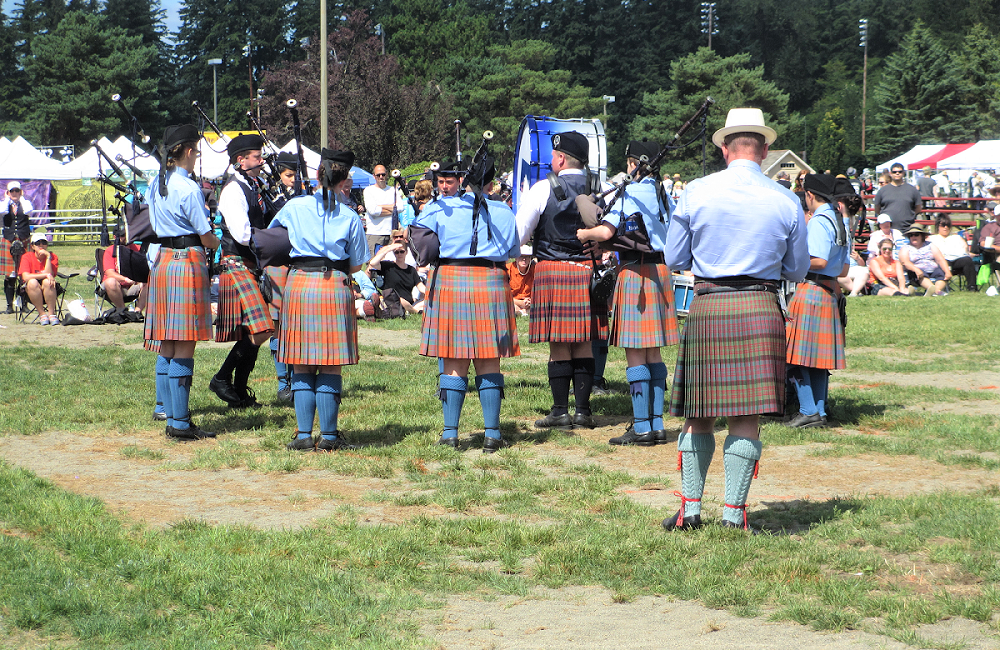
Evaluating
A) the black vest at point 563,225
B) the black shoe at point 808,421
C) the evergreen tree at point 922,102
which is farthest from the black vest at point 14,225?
the evergreen tree at point 922,102

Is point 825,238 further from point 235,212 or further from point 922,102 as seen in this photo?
point 922,102

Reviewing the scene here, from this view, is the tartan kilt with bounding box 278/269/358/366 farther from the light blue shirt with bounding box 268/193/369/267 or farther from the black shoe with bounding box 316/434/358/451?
A: the black shoe with bounding box 316/434/358/451

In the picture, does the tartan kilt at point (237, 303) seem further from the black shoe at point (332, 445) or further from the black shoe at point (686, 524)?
the black shoe at point (686, 524)

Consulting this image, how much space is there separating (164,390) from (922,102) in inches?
A: 2141

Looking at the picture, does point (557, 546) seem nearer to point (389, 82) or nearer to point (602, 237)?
point (602, 237)

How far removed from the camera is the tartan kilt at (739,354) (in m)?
4.52

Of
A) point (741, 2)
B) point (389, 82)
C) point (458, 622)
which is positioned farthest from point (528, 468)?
point (741, 2)

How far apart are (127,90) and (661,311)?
6444 centimetres

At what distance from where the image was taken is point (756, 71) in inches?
2306

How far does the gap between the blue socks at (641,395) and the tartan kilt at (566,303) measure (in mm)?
450

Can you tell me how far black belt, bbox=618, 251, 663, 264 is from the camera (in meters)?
6.64

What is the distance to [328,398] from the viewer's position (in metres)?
6.35

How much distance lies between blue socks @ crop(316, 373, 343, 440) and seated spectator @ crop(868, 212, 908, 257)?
1157 cm

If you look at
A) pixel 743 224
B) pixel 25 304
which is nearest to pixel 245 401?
pixel 743 224
